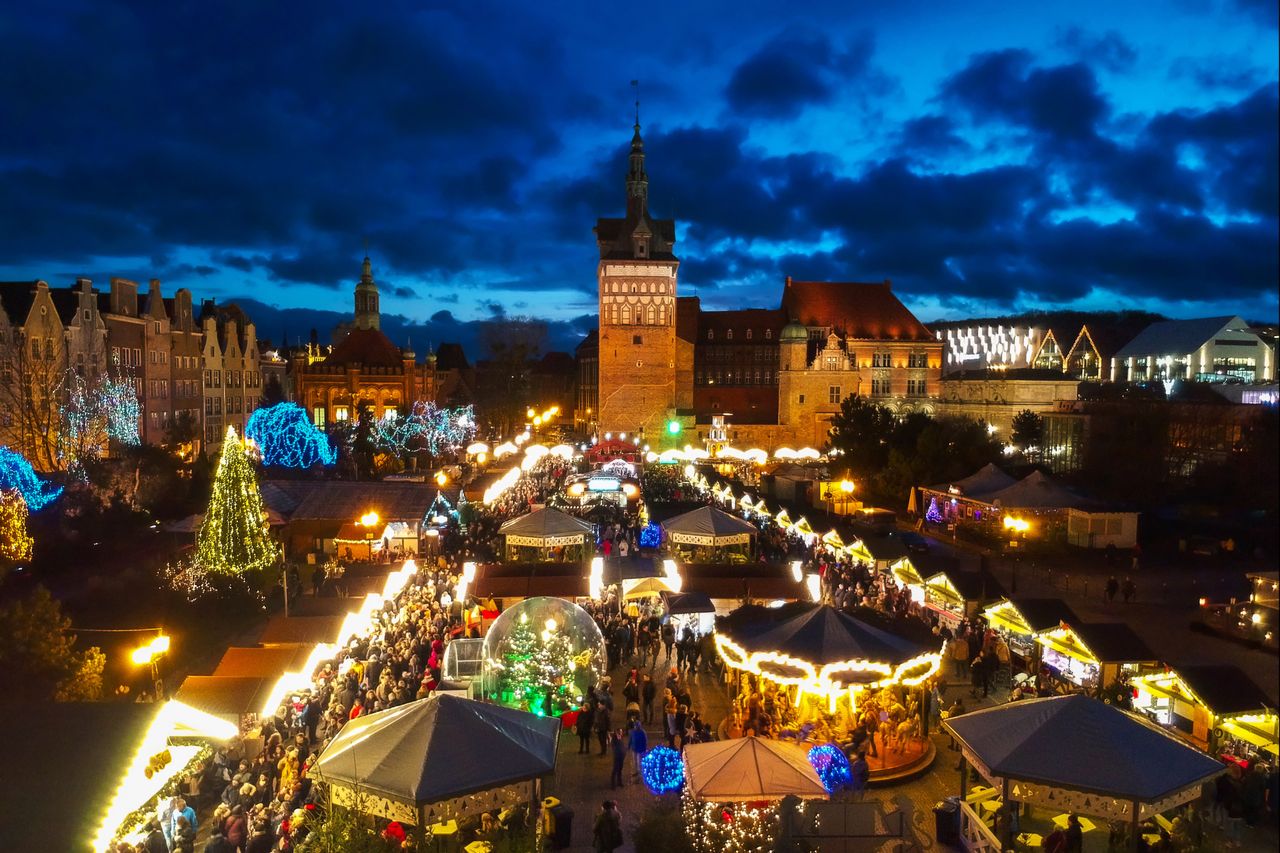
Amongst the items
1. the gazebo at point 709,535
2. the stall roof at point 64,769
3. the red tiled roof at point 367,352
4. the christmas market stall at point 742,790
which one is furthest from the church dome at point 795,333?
the stall roof at point 64,769

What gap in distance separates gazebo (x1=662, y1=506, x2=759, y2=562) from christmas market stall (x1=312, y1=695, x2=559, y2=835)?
11.3 m

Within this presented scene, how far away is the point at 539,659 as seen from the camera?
433 inches

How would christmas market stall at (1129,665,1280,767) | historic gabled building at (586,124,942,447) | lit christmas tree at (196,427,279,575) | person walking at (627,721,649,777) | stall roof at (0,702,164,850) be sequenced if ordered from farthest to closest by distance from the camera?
historic gabled building at (586,124,942,447) < lit christmas tree at (196,427,279,575) < person walking at (627,721,649,777) < christmas market stall at (1129,665,1280,767) < stall roof at (0,702,164,850)

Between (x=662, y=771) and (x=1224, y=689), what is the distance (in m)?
6.43

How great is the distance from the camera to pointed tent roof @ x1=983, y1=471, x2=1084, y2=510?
22.5 metres

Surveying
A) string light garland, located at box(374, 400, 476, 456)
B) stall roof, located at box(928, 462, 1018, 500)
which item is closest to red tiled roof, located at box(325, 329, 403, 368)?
string light garland, located at box(374, 400, 476, 456)

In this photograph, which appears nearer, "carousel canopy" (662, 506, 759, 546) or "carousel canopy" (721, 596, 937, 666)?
"carousel canopy" (721, 596, 937, 666)

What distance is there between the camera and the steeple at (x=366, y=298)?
7794 cm

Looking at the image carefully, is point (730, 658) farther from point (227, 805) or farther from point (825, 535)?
point (825, 535)

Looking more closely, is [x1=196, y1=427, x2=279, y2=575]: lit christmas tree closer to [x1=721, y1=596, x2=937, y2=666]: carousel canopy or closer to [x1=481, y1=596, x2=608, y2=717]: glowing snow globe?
[x1=481, y1=596, x2=608, y2=717]: glowing snow globe

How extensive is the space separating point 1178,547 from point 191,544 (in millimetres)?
23763

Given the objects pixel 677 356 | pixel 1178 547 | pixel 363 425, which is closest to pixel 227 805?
pixel 1178 547

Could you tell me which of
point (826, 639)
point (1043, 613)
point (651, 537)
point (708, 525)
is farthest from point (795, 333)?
point (826, 639)

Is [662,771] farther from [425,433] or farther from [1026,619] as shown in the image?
[425,433]
